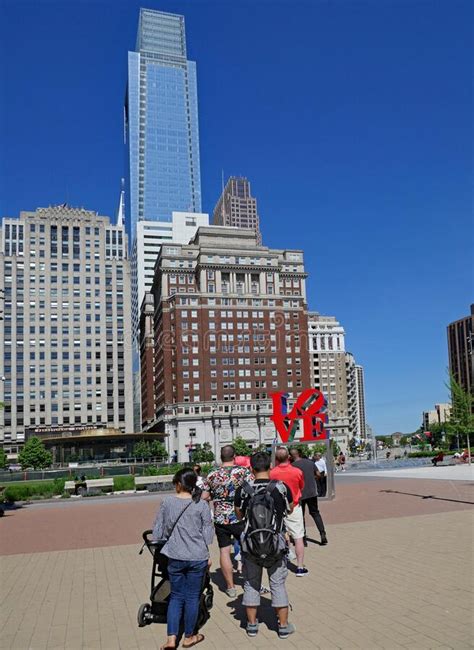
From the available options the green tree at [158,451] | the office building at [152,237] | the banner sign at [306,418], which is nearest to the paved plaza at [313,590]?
the banner sign at [306,418]

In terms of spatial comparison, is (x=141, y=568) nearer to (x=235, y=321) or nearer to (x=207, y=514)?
(x=207, y=514)

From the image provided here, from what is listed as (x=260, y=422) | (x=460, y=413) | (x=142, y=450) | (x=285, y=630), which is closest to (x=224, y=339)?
(x=260, y=422)

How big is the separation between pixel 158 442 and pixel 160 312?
24.0 m

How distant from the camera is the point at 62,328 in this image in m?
113

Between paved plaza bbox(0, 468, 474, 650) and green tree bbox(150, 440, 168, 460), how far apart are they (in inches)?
2960

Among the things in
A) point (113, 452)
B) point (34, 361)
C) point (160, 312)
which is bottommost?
point (113, 452)

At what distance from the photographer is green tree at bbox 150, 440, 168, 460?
90.9 metres

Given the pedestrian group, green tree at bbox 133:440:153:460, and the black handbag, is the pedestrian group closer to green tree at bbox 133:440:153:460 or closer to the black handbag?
the black handbag

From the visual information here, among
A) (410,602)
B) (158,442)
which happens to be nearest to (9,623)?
(410,602)

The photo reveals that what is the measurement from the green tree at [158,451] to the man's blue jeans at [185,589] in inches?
3357

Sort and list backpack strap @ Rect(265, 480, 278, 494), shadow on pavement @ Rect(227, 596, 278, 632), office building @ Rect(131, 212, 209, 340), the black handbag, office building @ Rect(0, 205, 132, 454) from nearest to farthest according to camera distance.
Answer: the black handbag, backpack strap @ Rect(265, 480, 278, 494), shadow on pavement @ Rect(227, 596, 278, 632), office building @ Rect(0, 205, 132, 454), office building @ Rect(131, 212, 209, 340)

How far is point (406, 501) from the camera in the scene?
1989 cm

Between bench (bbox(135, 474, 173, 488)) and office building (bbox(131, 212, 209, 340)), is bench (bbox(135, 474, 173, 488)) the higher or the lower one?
the lower one

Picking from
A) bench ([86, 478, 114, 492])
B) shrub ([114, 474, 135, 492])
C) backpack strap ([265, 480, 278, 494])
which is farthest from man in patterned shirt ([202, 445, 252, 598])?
bench ([86, 478, 114, 492])
